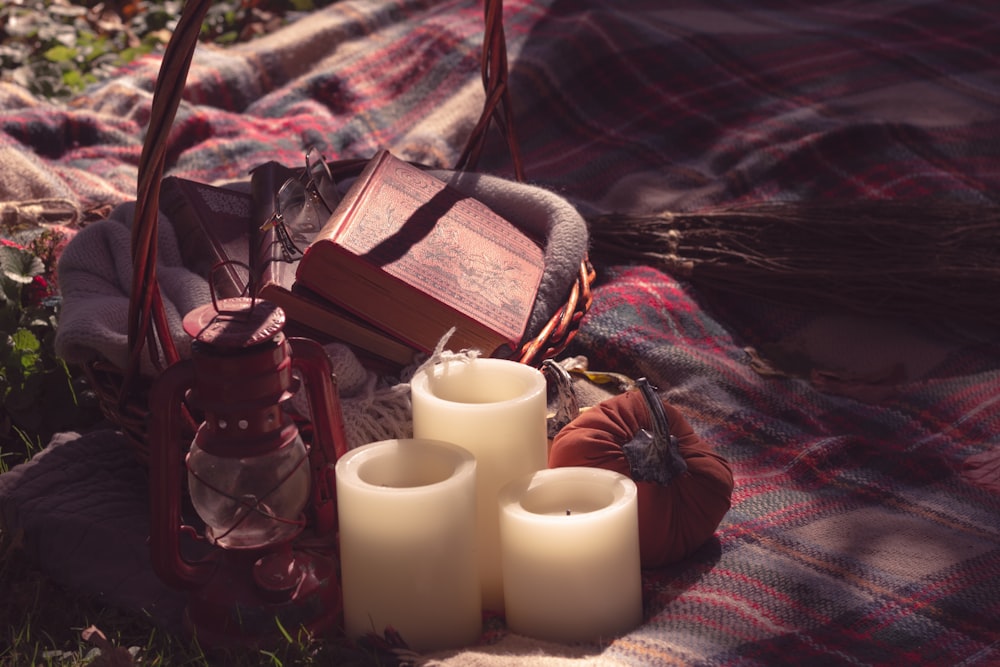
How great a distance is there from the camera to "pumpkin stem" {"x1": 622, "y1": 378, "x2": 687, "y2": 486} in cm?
121

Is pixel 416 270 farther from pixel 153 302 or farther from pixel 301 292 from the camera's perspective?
pixel 153 302

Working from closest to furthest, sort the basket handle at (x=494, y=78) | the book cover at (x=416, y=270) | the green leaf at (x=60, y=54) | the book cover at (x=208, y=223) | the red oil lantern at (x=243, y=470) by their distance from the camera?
the red oil lantern at (x=243, y=470) < the book cover at (x=416, y=270) < the book cover at (x=208, y=223) < the basket handle at (x=494, y=78) < the green leaf at (x=60, y=54)

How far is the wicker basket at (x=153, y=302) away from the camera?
107 cm

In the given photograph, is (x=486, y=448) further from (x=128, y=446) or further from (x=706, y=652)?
(x=128, y=446)

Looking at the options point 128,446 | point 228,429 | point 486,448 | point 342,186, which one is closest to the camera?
point 228,429

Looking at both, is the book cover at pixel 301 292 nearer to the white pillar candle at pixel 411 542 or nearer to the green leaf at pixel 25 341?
the white pillar candle at pixel 411 542

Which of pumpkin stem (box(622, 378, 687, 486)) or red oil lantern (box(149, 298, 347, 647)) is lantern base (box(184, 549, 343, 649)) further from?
pumpkin stem (box(622, 378, 687, 486))

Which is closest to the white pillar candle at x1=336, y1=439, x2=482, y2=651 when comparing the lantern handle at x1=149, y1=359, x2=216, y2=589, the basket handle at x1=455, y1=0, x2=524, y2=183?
the lantern handle at x1=149, y1=359, x2=216, y2=589

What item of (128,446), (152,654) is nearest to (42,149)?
(128,446)

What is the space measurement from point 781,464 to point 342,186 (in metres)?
0.78

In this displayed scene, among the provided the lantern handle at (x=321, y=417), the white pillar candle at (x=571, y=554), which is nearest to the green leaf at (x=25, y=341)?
the lantern handle at (x=321, y=417)

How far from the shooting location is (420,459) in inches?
43.6

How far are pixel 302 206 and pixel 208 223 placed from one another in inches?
5.2

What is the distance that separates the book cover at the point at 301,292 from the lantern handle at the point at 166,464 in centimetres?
27
